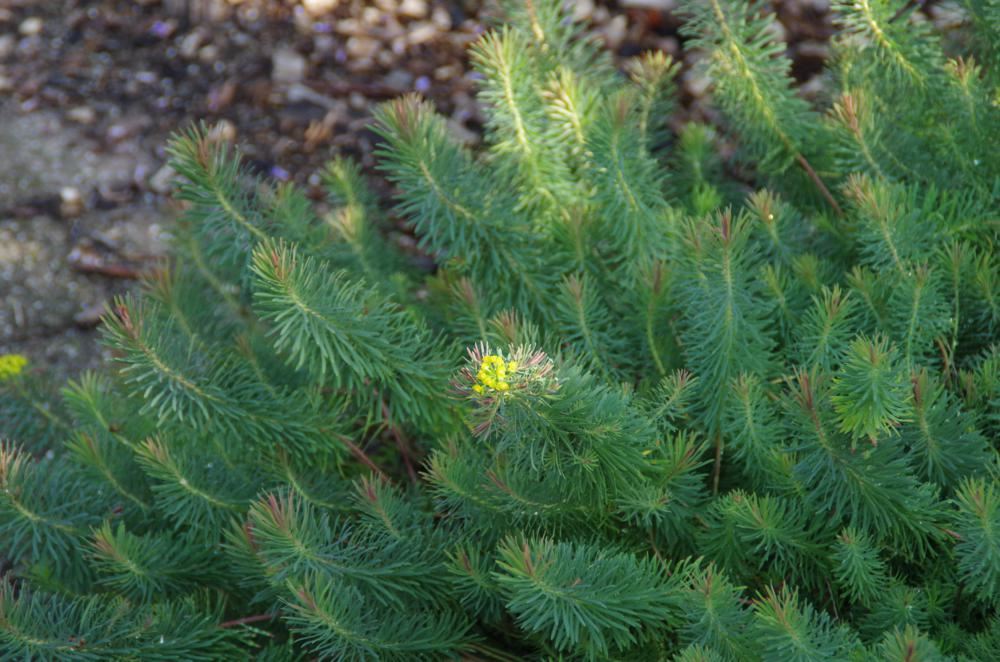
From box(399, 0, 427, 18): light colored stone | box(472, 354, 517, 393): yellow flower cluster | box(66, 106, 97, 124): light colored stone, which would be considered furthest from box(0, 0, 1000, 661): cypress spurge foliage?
box(66, 106, 97, 124): light colored stone

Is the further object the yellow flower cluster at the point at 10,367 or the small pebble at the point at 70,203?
the small pebble at the point at 70,203

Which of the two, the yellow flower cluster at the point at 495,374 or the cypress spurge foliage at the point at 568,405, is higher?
the yellow flower cluster at the point at 495,374

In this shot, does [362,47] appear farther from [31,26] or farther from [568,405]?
[568,405]

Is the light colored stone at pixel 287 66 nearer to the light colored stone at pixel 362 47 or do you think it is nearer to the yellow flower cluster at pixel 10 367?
the light colored stone at pixel 362 47

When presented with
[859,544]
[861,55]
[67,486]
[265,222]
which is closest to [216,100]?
[265,222]

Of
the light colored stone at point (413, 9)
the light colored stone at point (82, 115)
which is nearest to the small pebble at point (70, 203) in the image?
the light colored stone at point (82, 115)

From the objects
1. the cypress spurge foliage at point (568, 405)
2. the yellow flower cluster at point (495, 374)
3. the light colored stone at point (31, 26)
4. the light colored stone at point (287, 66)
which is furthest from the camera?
the light colored stone at point (31, 26)

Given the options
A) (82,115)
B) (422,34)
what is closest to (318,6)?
(422,34)
